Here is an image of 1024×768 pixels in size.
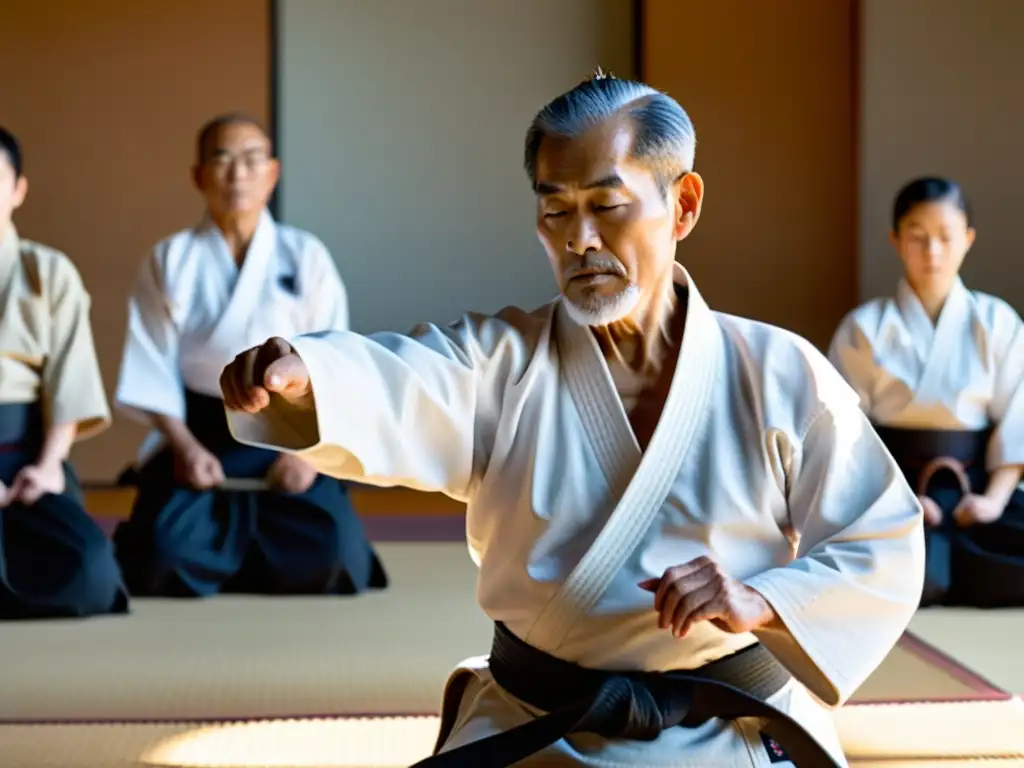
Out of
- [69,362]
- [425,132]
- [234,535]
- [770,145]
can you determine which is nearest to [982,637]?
[234,535]

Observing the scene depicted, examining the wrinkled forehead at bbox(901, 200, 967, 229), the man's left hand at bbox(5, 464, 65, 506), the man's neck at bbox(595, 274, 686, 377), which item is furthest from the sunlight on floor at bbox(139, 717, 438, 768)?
the wrinkled forehead at bbox(901, 200, 967, 229)

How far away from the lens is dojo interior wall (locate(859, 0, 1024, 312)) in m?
6.99

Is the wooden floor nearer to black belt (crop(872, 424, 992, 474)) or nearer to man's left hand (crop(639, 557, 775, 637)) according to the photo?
black belt (crop(872, 424, 992, 474))

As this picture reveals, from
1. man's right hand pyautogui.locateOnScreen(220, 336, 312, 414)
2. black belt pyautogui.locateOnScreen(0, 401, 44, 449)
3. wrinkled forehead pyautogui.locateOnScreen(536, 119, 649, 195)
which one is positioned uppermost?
wrinkled forehead pyautogui.locateOnScreen(536, 119, 649, 195)

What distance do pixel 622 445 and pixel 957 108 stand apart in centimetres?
565

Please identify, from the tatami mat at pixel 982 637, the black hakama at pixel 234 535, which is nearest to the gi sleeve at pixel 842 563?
the tatami mat at pixel 982 637

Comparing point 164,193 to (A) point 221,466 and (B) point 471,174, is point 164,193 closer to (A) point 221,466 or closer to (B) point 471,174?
(B) point 471,174

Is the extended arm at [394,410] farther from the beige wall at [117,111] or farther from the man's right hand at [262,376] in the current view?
the beige wall at [117,111]

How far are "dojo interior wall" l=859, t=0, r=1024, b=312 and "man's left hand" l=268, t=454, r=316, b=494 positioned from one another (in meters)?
3.65

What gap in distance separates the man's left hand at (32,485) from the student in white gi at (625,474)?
8.61ft

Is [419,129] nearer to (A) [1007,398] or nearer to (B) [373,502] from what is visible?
(B) [373,502]

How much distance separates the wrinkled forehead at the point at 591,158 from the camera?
6.29 ft

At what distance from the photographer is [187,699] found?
3221 mm

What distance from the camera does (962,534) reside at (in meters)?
4.68
